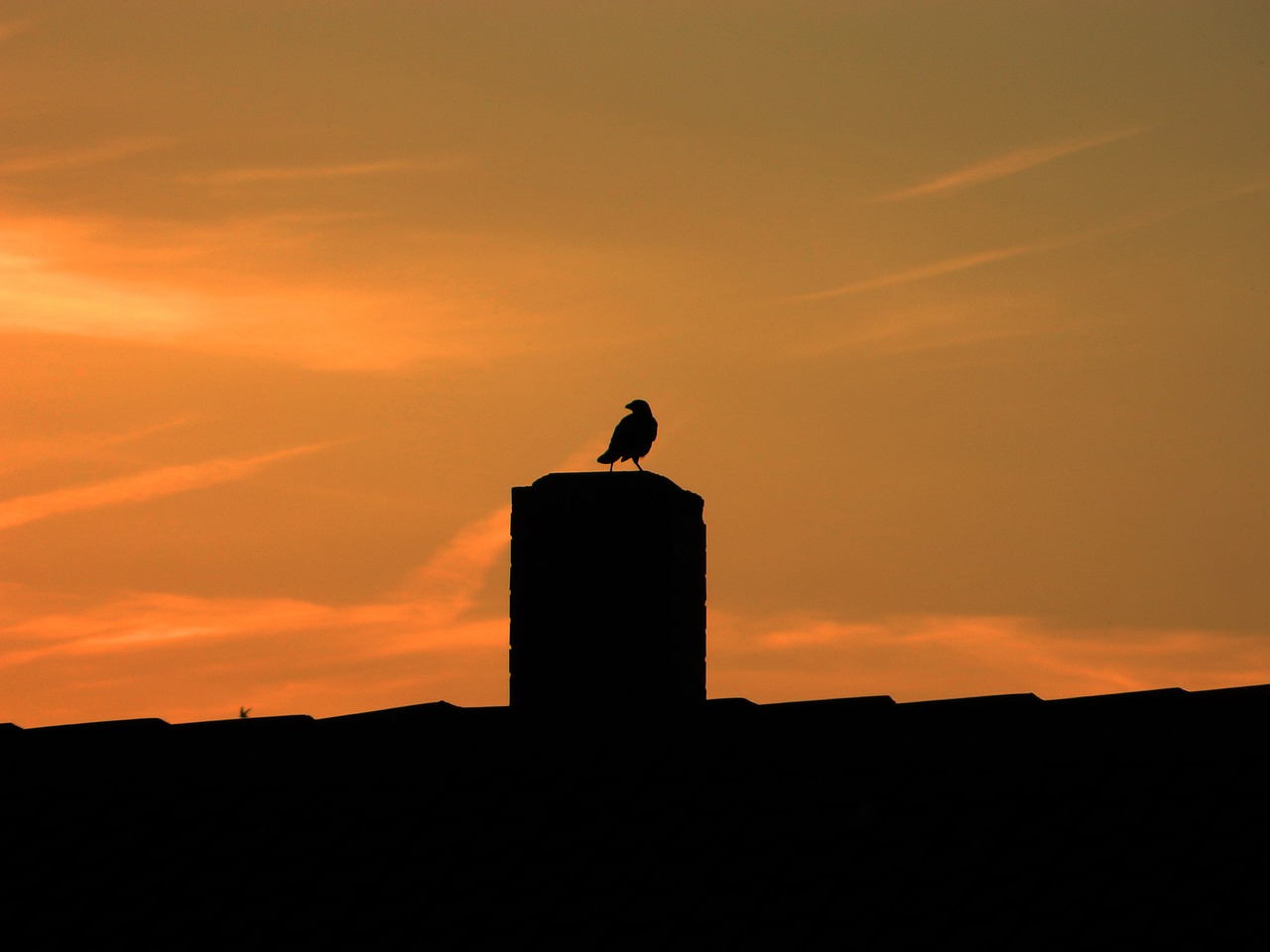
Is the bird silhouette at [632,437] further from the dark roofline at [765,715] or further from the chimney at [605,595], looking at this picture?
the dark roofline at [765,715]

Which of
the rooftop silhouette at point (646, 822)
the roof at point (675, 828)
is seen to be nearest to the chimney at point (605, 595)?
the rooftop silhouette at point (646, 822)

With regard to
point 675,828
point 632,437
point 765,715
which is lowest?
point 675,828

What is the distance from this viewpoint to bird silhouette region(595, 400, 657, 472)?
11.6m

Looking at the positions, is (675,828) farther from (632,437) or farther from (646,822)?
(632,437)

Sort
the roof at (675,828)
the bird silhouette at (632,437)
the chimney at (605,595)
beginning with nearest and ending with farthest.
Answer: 1. the roof at (675,828)
2. the chimney at (605,595)
3. the bird silhouette at (632,437)

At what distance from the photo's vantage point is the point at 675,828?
8945 mm

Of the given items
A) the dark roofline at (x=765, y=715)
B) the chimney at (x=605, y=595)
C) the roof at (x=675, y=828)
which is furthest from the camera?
the chimney at (x=605, y=595)

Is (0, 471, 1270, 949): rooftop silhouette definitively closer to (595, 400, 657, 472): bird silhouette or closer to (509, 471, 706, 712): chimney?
(509, 471, 706, 712): chimney

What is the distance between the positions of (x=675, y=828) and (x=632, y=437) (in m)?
3.40

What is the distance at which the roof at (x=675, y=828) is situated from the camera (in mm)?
8188

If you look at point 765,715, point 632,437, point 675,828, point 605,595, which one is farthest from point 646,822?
point 632,437

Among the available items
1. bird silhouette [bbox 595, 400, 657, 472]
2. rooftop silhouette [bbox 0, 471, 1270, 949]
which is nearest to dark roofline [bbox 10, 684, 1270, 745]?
rooftop silhouette [bbox 0, 471, 1270, 949]

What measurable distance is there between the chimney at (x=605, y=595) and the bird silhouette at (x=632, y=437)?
1.60 feet

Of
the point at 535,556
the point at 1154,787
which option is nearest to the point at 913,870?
the point at 1154,787
